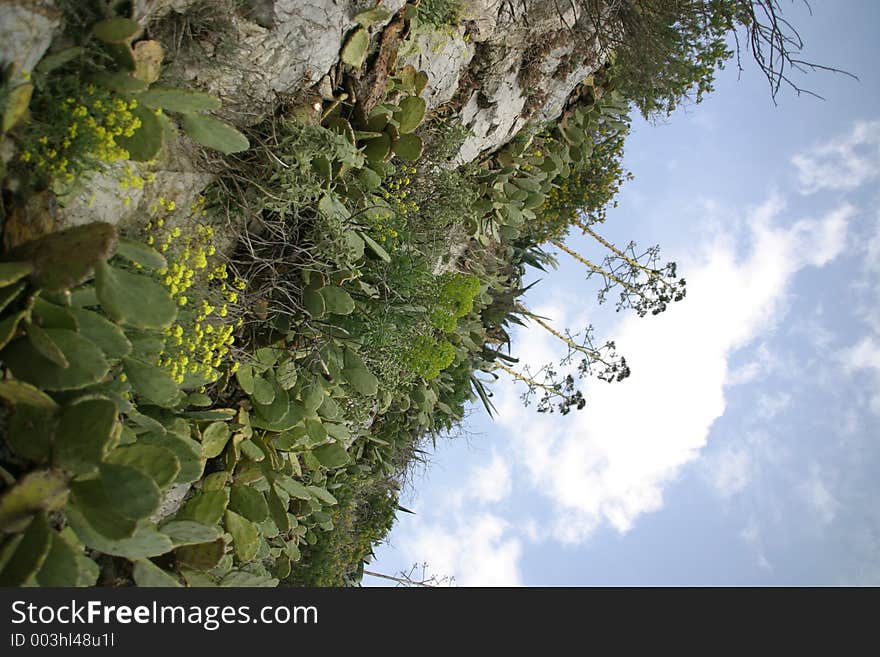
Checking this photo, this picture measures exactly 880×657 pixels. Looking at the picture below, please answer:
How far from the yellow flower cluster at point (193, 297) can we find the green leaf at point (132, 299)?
31 cm

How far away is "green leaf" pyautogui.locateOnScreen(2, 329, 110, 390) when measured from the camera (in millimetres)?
2008

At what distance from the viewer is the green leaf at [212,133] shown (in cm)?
245

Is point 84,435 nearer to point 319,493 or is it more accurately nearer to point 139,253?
point 139,253

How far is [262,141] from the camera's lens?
2893 millimetres

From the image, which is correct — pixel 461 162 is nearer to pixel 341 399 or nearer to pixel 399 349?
pixel 399 349

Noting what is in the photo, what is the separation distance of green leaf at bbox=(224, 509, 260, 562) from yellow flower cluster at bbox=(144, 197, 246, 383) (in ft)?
2.33

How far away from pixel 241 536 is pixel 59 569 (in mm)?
1191

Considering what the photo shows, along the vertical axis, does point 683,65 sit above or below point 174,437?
above

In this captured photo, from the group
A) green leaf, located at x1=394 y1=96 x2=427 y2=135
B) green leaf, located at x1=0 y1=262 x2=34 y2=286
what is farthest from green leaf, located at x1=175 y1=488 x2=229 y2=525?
green leaf, located at x1=394 y1=96 x2=427 y2=135

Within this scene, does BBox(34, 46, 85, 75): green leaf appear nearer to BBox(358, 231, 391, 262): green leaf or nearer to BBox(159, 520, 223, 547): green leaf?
BBox(358, 231, 391, 262): green leaf

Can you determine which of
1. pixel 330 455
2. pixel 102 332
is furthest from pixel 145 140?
pixel 330 455

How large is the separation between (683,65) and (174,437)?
12.9 feet

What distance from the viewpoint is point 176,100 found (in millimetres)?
2287

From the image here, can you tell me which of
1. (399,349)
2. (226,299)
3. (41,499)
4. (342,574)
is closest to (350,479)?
(342,574)
